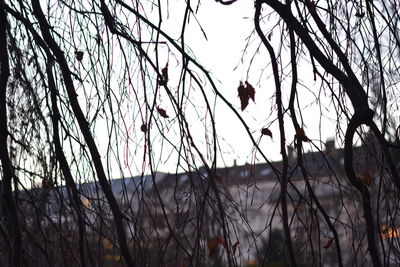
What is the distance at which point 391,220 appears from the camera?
2.02m

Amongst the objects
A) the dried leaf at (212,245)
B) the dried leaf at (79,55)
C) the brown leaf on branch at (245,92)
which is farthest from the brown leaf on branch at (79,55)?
the dried leaf at (212,245)

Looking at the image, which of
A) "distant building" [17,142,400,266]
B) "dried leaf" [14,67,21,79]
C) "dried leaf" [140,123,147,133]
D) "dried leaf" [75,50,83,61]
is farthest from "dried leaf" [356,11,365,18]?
"dried leaf" [14,67,21,79]

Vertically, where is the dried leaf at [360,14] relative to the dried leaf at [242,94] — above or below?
above

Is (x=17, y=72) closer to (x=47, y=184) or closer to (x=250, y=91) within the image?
(x=47, y=184)

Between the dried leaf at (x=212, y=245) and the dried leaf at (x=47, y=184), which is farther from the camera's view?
→ the dried leaf at (x=47, y=184)

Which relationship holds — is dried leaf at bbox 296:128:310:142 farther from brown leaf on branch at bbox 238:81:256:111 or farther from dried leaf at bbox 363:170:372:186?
dried leaf at bbox 363:170:372:186

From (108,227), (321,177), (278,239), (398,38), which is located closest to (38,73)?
(108,227)

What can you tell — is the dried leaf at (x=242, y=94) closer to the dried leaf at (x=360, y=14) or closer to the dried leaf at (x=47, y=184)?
the dried leaf at (x=360, y=14)

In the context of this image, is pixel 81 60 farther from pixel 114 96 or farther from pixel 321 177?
pixel 321 177

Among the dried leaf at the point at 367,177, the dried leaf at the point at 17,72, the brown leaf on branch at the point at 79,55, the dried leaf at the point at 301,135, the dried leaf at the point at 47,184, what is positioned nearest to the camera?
the dried leaf at the point at 301,135

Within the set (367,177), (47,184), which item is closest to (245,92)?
(367,177)

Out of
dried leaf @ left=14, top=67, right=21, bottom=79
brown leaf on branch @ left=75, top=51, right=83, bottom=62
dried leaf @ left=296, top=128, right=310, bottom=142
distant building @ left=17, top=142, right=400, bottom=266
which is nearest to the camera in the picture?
dried leaf @ left=296, top=128, right=310, bottom=142

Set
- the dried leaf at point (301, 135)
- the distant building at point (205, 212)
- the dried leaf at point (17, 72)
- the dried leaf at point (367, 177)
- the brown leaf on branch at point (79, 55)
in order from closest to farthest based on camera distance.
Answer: the dried leaf at point (301, 135) < the distant building at point (205, 212) < the dried leaf at point (367, 177) < the brown leaf on branch at point (79, 55) < the dried leaf at point (17, 72)

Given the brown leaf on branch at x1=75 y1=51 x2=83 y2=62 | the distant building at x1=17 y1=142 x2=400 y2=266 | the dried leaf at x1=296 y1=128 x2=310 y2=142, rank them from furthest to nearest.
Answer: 1. the brown leaf on branch at x1=75 y1=51 x2=83 y2=62
2. the distant building at x1=17 y1=142 x2=400 y2=266
3. the dried leaf at x1=296 y1=128 x2=310 y2=142
